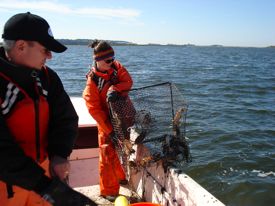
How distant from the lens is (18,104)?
242cm

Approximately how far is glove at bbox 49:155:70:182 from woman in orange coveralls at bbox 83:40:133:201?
175cm

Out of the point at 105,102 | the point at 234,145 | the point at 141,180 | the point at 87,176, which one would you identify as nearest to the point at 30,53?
the point at 105,102

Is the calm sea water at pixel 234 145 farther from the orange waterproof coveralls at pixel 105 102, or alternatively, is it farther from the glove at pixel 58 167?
the glove at pixel 58 167

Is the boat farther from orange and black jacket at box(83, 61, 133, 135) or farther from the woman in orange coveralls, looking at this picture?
orange and black jacket at box(83, 61, 133, 135)

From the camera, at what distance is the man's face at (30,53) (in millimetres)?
2387

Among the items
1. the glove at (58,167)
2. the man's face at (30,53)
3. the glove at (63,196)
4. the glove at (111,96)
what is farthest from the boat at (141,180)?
the man's face at (30,53)

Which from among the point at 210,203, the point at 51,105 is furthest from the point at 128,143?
the point at 51,105

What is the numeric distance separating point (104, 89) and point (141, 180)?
1.21 meters

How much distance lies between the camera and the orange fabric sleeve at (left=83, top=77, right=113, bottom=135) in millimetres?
4602

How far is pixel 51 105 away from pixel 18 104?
12.2 inches

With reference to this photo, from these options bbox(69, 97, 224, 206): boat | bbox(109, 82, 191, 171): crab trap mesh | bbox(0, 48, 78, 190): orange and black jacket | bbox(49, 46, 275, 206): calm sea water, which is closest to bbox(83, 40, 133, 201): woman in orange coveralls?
bbox(109, 82, 191, 171): crab trap mesh

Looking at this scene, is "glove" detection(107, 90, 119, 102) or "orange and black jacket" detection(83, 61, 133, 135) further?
"orange and black jacket" detection(83, 61, 133, 135)

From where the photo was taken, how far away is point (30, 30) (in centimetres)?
238

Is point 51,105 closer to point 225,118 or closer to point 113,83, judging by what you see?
point 113,83
